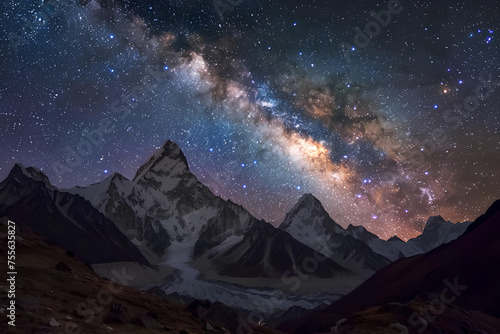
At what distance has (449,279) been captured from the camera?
216ft

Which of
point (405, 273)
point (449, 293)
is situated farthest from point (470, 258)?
point (405, 273)

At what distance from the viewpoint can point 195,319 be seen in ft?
71.7

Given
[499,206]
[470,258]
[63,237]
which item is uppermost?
[499,206]

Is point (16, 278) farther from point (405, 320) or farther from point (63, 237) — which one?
point (63, 237)

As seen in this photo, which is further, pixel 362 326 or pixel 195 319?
pixel 362 326

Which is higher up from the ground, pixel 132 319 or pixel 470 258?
pixel 470 258

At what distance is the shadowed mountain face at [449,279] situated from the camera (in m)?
57.1

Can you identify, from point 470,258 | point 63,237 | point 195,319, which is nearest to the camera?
point 195,319

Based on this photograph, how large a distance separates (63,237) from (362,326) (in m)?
194

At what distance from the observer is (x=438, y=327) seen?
101 ft

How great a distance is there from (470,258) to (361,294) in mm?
25525

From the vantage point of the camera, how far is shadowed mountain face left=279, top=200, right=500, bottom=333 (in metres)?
Answer: 57.1

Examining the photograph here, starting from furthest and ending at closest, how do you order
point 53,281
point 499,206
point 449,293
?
point 499,206
point 449,293
point 53,281

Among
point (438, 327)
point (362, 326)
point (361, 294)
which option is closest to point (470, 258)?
point (361, 294)
